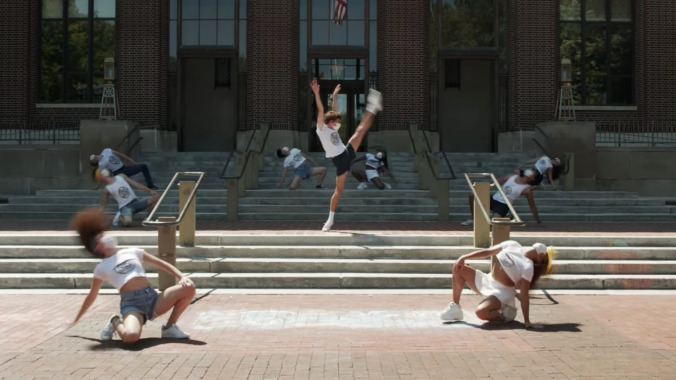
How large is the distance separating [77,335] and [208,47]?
18.2 metres

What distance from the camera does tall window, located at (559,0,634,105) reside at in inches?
945

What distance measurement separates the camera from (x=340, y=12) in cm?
2397

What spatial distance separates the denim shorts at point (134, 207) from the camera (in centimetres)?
1375

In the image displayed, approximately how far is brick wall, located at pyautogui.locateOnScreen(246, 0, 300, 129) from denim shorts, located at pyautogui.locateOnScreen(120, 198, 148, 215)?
31.8ft

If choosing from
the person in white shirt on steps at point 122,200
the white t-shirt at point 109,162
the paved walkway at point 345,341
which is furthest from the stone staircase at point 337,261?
the white t-shirt at point 109,162

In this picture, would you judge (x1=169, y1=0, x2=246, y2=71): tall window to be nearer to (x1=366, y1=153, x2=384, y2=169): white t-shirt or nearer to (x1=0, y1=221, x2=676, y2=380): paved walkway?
(x1=366, y1=153, x2=384, y2=169): white t-shirt

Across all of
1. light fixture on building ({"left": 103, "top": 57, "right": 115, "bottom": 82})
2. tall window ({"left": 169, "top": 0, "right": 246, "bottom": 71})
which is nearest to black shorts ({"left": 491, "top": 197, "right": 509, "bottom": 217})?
light fixture on building ({"left": 103, "top": 57, "right": 115, "bottom": 82})

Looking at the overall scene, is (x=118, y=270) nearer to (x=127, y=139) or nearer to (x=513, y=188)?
(x=513, y=188)

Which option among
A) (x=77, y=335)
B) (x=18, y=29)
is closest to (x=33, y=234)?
(x=77, y=335)

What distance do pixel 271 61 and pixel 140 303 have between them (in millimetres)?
17266

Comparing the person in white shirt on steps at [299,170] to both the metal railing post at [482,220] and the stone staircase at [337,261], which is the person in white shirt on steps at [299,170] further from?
the metal railing post at [482,220]

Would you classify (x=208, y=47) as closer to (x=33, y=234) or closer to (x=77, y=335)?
(x=33, y=234)

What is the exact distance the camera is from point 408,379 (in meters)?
5.68

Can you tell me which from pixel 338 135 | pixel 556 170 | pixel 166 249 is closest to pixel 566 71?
pixel 556 170
